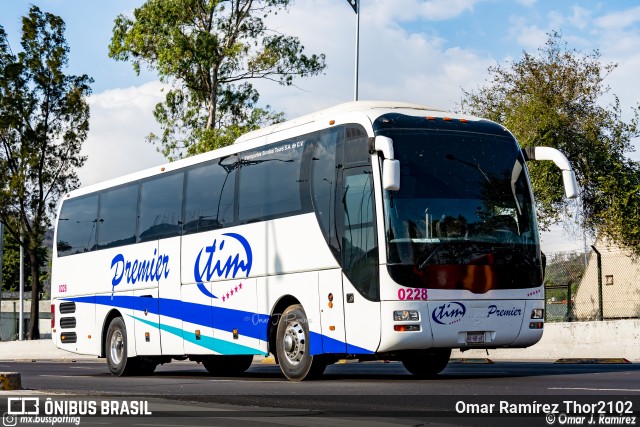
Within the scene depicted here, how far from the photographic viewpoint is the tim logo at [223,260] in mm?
17781

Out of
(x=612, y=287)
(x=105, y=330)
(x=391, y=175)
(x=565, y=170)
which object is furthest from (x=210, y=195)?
(x=612, y=287)

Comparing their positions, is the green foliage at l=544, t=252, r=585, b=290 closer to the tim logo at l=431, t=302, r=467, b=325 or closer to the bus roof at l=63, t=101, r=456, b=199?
the bus roof at l=63, t=101, r=456, b=199

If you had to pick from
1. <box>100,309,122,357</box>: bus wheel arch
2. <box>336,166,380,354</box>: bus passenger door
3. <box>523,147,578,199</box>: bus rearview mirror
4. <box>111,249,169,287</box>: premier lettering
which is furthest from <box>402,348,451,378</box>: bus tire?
<box>100,309,122,357</box>: bus wheel arch

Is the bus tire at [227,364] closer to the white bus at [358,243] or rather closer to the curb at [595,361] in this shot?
the white bus at [358,243]

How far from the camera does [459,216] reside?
15.0 metres

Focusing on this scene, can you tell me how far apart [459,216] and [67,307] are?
11.8m

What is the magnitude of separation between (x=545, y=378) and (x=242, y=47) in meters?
28.2

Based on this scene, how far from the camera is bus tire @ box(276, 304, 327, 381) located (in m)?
16.0

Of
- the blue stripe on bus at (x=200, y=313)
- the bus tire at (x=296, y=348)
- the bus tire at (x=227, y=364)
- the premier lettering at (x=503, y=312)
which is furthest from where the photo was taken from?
the bus tire at (x=227, y=364)

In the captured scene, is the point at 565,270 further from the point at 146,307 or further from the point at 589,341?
the point at 146,307

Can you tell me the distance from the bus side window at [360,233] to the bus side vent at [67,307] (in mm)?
10202

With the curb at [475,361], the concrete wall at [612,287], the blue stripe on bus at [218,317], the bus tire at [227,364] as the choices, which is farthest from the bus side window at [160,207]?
the concrete wall at [612,287]

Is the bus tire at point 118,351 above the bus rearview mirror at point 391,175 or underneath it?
underneath

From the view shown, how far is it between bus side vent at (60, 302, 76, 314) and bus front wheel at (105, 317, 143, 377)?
1793mm
